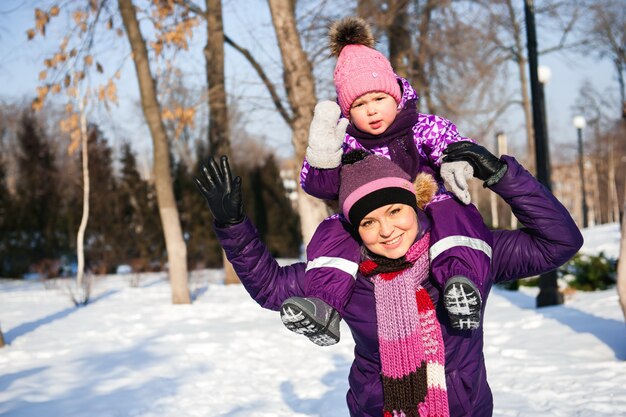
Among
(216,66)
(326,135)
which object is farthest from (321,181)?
(216,66)

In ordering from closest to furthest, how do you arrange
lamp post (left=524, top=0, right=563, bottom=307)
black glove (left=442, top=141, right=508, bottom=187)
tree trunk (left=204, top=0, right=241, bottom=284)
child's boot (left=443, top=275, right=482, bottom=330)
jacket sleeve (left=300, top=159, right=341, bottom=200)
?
child's boot (left=443, top=275, right=482, bottom=330)
black glove (left=442, top=141, right=508, bottom=187)
jacket sleeve (left=300, top=159, right=341, bottom=200)
lamp post (left=524, top=0, right=563, bottom=307)
tree trunk (left=204, top=0, right=241, bottom=284)

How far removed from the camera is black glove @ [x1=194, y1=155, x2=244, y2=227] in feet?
6.69

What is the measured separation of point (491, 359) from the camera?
5.93 metres

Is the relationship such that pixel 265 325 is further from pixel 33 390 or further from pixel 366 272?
pixel 366 272

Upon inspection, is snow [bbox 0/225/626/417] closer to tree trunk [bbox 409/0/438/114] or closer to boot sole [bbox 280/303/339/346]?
boot sole [bbox 280/303/339/346]

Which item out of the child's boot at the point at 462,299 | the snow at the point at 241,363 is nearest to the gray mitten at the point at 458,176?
the child's boot at the point at 462,299

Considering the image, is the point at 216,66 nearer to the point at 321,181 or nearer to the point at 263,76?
the point at 263,76

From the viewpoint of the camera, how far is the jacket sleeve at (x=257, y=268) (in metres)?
2.11

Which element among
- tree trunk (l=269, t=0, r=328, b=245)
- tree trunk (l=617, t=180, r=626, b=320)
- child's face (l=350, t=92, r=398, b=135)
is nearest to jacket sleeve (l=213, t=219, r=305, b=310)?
child's face (l=350, t=92, r=398, b=135)

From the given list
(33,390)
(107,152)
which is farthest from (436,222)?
(107,152)

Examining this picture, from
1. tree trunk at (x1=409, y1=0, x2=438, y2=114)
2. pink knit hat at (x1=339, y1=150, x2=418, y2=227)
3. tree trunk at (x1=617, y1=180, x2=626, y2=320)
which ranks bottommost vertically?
tree trunk at (x1=617, y1=180, x2=626, y2=320)

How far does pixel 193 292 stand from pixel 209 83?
428cm

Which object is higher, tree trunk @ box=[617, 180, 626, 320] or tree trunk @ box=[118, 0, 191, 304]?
tree trunk @ box=[118, 0, 191, 304]

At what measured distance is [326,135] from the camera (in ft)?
6.77
